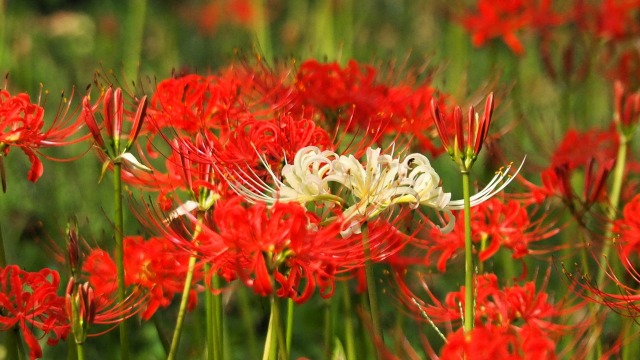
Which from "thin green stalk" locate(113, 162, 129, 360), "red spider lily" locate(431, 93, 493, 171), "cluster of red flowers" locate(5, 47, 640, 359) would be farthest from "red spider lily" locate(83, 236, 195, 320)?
"red spider lily" locate(431, 93, 493, 171)

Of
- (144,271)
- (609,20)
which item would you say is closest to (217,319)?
(144,271)

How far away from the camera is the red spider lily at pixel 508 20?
13.9 feet

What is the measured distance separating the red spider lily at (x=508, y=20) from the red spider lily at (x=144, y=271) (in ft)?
7.32

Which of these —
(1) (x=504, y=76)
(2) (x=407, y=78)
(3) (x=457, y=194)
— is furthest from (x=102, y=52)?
(2) (x=407, y=78)

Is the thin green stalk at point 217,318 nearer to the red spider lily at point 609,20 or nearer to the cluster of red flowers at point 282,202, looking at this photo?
the cluster of red flowers at point 282,202

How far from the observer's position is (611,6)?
408 centimetres

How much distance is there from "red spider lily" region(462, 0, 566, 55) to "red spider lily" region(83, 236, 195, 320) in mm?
2232

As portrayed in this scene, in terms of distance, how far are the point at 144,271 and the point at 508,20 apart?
2.43m

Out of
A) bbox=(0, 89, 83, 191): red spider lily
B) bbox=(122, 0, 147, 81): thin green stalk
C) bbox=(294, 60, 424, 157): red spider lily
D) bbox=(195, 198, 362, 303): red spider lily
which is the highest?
bbox=(122, 0, 147, 81): thin green stalk

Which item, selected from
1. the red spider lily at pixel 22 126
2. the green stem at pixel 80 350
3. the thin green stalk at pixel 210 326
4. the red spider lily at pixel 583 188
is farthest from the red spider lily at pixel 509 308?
the red spider lily at pixel 22 126

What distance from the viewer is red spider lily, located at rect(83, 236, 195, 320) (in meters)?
2.25

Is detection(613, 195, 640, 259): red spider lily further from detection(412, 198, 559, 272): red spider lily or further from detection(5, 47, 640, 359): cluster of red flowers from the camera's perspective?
detection(412, 198, 559, 272): red spider lily

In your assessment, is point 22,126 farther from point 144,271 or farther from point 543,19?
point 543,19

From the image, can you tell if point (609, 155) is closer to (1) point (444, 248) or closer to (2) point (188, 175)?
(1) point (444, 248)
